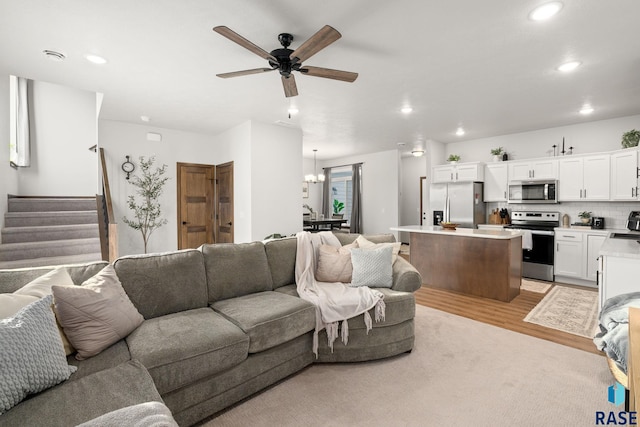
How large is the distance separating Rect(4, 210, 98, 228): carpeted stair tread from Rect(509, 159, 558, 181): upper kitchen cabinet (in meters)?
7.19

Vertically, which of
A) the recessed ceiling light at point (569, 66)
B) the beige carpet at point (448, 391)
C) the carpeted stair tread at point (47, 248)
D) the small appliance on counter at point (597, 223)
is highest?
the recessed ceiling light at point (569, 66)

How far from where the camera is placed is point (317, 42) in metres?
2.18

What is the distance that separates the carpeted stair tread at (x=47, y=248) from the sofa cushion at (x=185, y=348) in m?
2.91

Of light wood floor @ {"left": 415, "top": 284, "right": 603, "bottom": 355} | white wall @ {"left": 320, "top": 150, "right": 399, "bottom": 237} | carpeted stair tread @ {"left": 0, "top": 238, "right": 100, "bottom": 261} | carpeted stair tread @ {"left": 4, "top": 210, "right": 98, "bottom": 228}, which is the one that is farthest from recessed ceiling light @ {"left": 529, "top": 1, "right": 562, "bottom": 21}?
carpeted stair tread @ {"left": 4, "top": 210, "right": 98, "bottom": 228}

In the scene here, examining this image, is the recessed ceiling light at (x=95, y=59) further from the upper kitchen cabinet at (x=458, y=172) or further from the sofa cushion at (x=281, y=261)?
the upper kitchen cabinet at (x=458, y=172)

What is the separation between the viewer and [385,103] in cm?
427

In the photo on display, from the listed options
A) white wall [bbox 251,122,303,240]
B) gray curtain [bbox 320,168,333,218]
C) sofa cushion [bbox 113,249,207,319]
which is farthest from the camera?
gray curtain [bbox 320,168,333,218]

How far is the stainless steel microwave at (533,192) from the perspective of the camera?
17.3 feet

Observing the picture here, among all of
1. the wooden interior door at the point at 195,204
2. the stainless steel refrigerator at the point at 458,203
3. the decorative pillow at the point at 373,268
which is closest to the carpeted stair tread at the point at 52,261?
the wooden interior door at the point at 195,204

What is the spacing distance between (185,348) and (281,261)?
1.34 meters

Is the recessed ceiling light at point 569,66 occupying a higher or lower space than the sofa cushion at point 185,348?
higher

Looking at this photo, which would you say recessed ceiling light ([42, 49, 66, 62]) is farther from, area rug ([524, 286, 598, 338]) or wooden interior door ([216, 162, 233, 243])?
area rug ([524, 286, 598, 338])

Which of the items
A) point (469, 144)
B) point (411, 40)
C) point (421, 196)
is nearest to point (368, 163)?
point (421, 196)

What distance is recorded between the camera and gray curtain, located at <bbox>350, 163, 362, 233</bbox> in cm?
888
